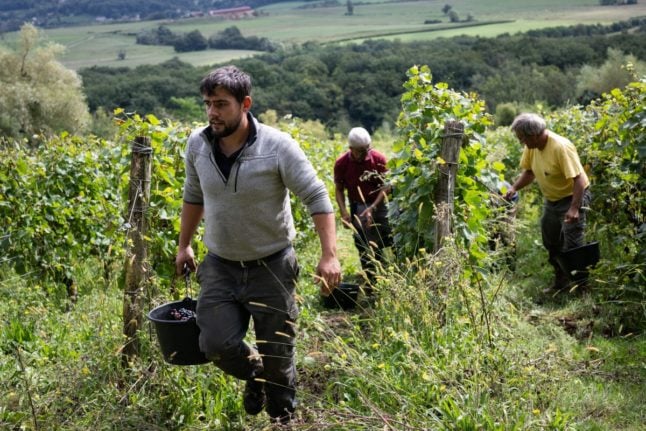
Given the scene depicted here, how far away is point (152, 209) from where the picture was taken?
544cm

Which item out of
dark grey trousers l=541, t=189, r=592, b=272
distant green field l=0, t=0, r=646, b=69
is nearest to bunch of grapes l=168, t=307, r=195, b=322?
dark grey trousers l=541, t=189, r=592, b=272

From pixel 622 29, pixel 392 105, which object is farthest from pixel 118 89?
pixel 622 29

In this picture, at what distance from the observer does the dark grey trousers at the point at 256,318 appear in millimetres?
3814

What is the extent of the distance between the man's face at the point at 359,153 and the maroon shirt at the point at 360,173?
0.04 metres

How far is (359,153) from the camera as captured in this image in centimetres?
699

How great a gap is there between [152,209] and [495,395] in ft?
9.88

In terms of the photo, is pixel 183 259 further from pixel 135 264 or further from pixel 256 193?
pixel 256 193

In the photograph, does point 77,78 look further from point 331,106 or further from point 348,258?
point 348,258

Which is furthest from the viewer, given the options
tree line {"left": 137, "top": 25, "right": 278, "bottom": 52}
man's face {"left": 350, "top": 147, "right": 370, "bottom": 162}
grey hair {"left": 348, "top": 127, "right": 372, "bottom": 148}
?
tree line {"left": 137, "top": 25, "right": 278, "bottom": 52}

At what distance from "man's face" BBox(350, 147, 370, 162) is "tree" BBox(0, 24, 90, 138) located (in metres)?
32.9

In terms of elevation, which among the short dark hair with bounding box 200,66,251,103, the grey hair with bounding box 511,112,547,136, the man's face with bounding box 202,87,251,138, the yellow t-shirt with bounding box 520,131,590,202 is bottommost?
the yellow t-shirt with bounding box 520,131,590,202

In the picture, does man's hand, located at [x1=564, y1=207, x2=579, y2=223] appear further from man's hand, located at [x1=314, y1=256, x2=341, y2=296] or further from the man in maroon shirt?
man's hand, located at [x1=314, y1=256, x2=341, y2=296]

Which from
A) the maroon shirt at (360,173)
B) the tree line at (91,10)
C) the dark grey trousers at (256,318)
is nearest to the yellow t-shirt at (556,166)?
the maroon shirt at (360,173)

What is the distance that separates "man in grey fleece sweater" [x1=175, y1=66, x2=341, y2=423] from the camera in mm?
3717
